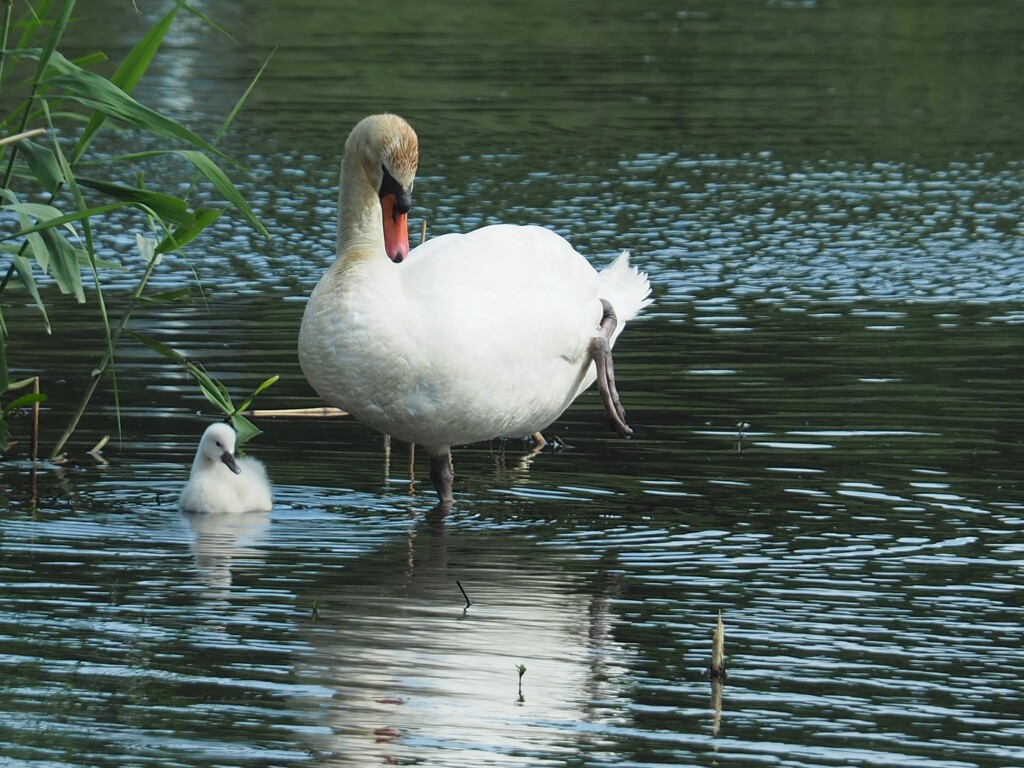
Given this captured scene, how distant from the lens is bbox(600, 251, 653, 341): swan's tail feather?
28.9ft

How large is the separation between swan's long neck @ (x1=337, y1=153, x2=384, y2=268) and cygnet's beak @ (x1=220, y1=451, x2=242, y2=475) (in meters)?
0.97

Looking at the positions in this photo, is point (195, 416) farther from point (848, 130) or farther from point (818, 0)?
point (818, 0)

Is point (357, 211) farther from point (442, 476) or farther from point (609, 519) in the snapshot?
point (609, 519)

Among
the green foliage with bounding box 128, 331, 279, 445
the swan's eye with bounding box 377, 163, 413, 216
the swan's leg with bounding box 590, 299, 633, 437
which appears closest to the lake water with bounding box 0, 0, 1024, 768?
the swan's leg with bounding box 590, 299, 633, 437

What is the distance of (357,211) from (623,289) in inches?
78.2

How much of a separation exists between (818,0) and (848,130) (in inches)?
486

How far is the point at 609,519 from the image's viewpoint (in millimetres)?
7375

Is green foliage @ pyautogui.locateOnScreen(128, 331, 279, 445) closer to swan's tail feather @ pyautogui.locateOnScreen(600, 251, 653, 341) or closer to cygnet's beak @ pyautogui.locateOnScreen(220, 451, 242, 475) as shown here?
cygnet's beak @ pyautogui.locateOnScreen(220, 451, 242, 475)

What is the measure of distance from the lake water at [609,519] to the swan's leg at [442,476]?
0.08 meters

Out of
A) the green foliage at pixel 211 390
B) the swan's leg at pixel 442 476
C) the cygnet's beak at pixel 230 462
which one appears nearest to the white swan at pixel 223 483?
the cygnet's beak at pixel 230 462

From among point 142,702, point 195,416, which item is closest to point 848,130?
point 195,416

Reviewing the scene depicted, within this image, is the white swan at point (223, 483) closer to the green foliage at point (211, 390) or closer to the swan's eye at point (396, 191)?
the green foliage at point (211, 390)

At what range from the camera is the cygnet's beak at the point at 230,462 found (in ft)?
24.9

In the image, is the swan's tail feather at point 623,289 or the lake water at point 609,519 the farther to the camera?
the swan's tail feather at point 623,289
